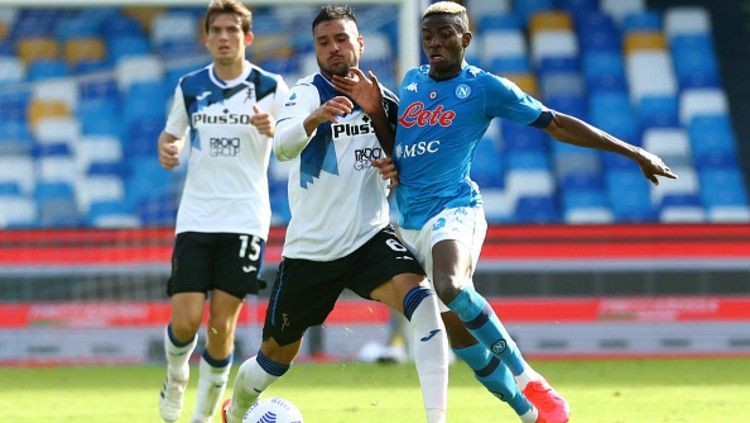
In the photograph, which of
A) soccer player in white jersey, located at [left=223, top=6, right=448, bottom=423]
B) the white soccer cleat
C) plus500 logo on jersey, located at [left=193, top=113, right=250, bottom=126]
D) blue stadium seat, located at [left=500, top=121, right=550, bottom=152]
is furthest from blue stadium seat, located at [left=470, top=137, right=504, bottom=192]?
soccer player in white jersey, located at [left=223, top=6, right=448, bottom=423]

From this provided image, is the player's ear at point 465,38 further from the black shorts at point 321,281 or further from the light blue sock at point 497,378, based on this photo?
the light blue sock at point 497,378

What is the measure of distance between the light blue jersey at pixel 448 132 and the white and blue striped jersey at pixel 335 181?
7.2 inches

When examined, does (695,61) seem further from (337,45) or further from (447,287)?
→ (447,287)

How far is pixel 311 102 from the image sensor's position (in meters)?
6.96

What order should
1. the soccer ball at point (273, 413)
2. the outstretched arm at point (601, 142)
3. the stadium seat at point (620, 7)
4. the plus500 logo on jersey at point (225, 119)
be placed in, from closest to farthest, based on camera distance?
the outstretched arm at point (601, 142) → the soccer ball at point (273, 413) → the plus500 logo on jersey at point (225, 119) → the stadium seat at point (620, 7)

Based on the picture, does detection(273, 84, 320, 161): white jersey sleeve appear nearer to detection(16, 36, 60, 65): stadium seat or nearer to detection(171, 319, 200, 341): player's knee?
detection(171, 319, 200, 341): player's knee

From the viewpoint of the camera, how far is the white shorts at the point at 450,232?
6.72 metres

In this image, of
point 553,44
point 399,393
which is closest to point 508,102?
point 399,393

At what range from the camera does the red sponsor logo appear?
685cm

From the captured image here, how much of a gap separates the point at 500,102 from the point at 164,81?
10467mm

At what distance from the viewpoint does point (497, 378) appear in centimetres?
683

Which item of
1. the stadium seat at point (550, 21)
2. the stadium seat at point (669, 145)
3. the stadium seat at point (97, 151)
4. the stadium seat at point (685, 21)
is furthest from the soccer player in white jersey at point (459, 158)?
the stadium seat at point (685, 21)

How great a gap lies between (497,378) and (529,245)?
7.19 metres

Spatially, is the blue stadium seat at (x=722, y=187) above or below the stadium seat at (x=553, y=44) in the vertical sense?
below
